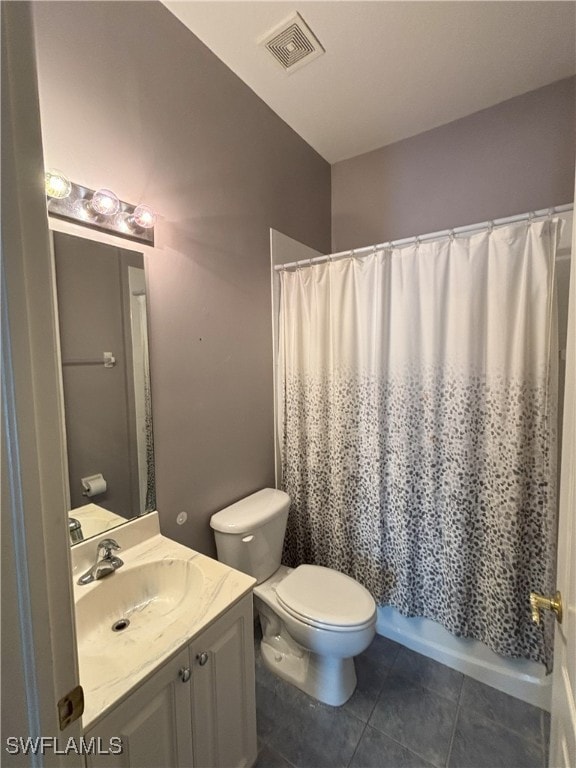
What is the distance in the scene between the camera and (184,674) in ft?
2.82

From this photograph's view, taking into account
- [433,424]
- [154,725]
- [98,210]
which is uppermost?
[98,210]

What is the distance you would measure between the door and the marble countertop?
0.79 m

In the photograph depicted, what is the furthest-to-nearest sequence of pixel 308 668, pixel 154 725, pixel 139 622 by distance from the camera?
1. pixel 308 668
2. pixel 139 622
3. pixel 154 725

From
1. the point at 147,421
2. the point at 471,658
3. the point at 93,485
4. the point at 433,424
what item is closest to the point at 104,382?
the point at 147,421

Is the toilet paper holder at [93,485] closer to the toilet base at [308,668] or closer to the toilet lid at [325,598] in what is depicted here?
the toilet lid at [325,598]

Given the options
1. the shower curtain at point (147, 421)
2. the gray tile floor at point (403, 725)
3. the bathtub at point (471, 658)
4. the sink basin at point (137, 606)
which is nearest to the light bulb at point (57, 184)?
the shower curtain at point (147, 421)

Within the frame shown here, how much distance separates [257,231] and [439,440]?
1404mm

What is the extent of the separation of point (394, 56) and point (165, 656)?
94.8 inches

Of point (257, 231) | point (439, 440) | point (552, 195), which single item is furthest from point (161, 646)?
point (552, 195)

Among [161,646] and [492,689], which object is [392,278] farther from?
[492,689]

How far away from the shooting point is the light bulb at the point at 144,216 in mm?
1165

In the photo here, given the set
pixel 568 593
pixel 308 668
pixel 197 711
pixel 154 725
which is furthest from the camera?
pixel 308 668

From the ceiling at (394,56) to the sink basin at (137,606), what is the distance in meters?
2.10

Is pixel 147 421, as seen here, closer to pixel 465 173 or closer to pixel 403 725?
pixel 403 725
